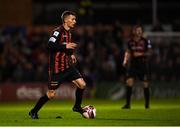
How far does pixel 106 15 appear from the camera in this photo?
1592 inches

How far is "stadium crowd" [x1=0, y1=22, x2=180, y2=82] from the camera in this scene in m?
29.4

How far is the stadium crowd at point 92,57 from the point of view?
Answer: 2938 centimetres

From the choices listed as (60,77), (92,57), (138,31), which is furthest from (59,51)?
(92,57)

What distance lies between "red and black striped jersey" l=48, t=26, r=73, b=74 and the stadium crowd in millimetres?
12834

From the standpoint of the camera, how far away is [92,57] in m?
30.2

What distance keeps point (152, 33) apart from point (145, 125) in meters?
16.2

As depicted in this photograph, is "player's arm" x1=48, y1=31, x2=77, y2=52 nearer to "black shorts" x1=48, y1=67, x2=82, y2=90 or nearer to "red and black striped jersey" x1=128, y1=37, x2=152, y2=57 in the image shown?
"black shorts" x1=48, y1=67, x2=82, y2=90

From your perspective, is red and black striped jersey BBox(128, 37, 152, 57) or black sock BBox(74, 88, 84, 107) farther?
red and black striped jersey BBox(128, 37, 152, 57)

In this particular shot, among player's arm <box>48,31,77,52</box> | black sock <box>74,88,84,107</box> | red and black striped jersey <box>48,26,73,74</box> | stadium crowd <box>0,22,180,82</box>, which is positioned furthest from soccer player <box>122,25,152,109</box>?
stadium crowd <box>0,22,180,82</box>

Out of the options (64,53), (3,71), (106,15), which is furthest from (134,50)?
(106,15)

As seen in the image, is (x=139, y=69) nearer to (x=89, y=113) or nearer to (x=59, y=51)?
(x=89, y=113)

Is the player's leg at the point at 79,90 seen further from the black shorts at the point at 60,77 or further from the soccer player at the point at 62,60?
the black shorts at the point at 60,77

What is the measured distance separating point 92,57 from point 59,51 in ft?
45.8

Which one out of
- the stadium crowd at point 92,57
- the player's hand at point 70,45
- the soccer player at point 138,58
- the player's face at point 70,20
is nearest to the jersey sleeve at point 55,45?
the player's hand at point 70,45
